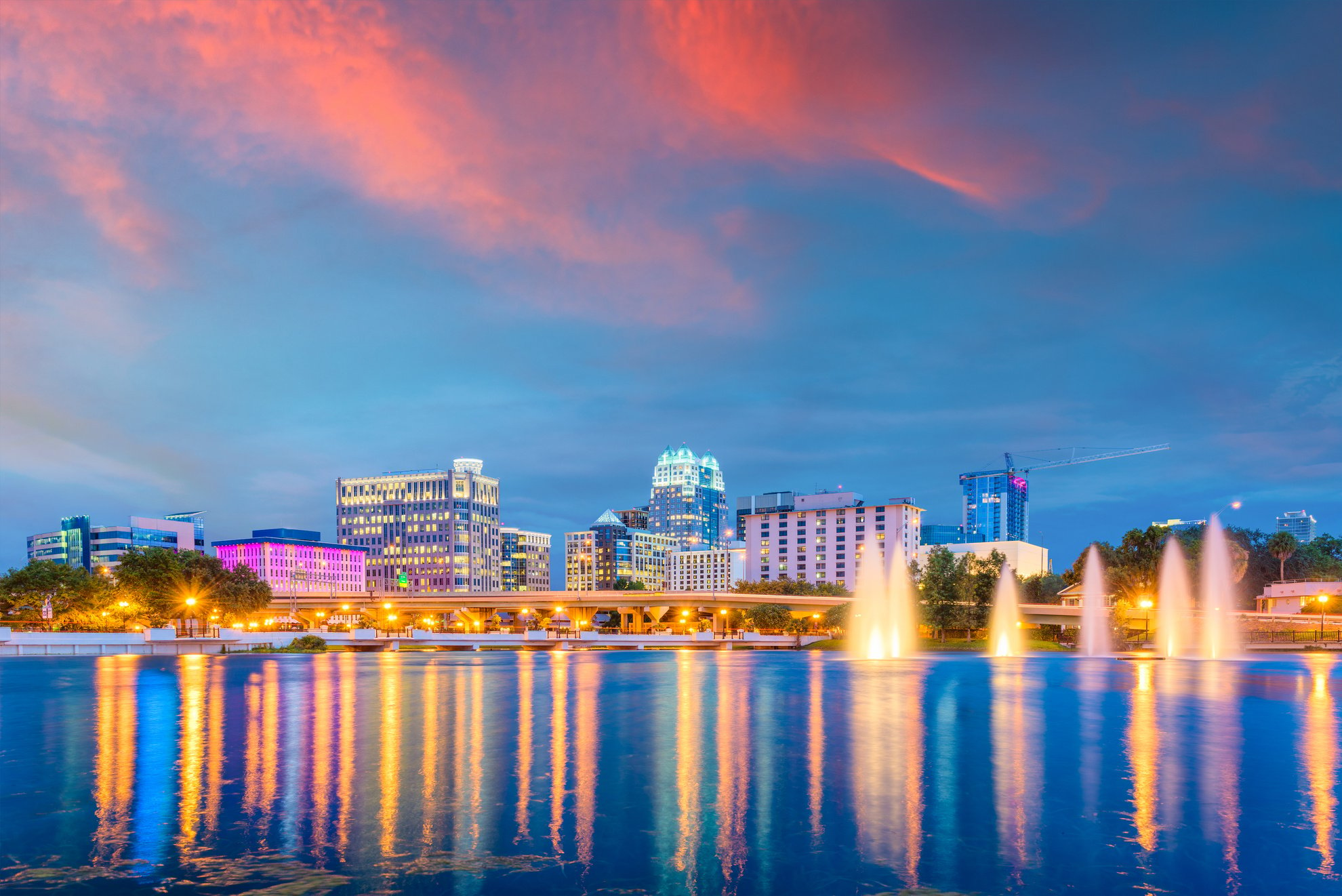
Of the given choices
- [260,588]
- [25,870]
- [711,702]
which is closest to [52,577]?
[260,588]

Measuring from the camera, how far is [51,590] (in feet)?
385

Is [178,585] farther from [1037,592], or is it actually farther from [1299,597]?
[1299,597]

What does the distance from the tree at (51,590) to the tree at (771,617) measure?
9766 cm

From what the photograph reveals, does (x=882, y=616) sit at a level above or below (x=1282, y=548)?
below

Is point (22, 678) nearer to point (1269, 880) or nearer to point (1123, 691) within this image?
point (1123, 691)

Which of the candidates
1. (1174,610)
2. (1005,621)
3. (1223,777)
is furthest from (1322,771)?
(1005,621)

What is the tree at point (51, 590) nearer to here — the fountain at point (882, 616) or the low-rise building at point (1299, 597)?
the fountain at point (882, 616)

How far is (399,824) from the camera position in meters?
19.1

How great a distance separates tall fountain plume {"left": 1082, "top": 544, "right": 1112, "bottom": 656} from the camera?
112 meters

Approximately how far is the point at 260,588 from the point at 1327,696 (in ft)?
405

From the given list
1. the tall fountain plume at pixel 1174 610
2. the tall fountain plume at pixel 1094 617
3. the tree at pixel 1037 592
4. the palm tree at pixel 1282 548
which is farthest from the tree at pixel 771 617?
the palm tree at pixel 1282 548

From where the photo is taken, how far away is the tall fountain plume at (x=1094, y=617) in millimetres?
112438

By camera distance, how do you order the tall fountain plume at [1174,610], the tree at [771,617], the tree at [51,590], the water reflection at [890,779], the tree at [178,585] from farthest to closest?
the tree at [771,617]
the tree at [178,585]
the tree at [51,590]
the tall fountain plume at [1174,610]
the water reflection at [890,779]

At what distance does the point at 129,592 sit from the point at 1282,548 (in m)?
177
